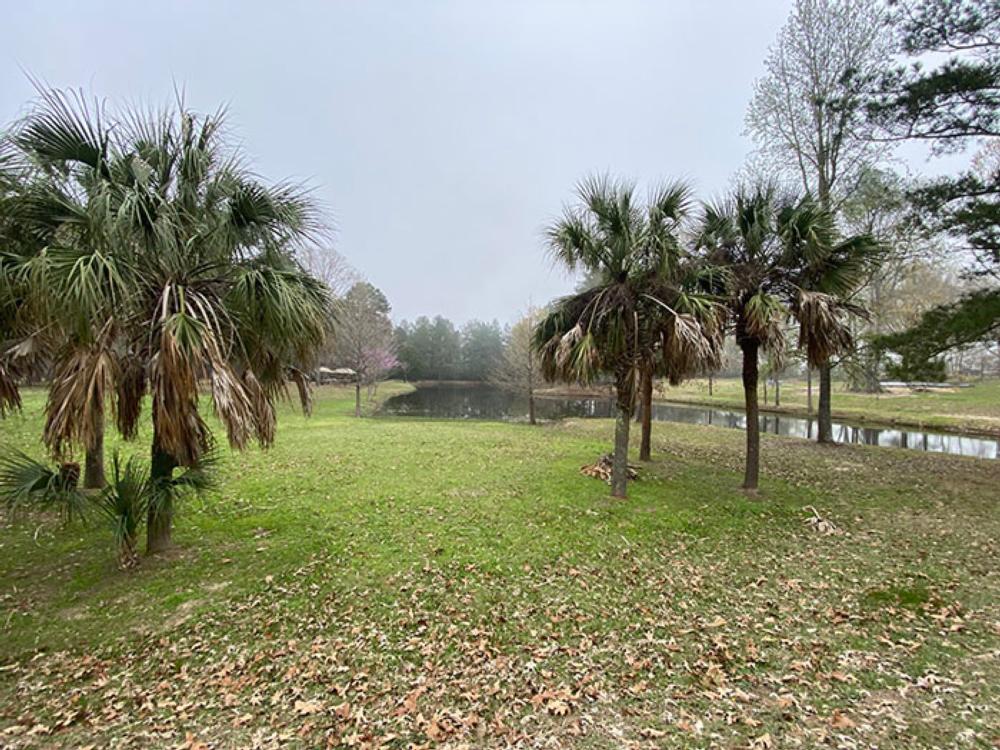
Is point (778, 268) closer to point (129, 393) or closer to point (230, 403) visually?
point (230, 403)

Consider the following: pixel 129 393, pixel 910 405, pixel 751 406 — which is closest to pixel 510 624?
pixel 129 393

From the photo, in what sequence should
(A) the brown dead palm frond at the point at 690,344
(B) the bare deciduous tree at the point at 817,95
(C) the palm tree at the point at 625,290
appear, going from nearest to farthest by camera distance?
(A) the brown dead palm frond at the point at 690,344
(C) the palm tree at the point at 625,290
(B) the bare deciduous tree at the point at 817,95

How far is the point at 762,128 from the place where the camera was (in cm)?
1373

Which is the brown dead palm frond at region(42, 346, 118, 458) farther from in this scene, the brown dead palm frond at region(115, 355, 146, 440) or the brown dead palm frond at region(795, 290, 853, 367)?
the brown dead palm frond at region(795, 290, 853, 367)

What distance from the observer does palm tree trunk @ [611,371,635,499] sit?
689 cm

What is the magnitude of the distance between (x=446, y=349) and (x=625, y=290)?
5076cm

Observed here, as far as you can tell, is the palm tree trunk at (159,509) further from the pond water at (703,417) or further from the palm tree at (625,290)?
the pond water at (703,417)

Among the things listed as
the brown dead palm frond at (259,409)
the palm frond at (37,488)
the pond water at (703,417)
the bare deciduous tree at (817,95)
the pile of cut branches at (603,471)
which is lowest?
the pond water at (703,417)

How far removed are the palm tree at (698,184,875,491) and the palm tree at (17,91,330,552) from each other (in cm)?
640

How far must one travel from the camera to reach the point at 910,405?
2430 centimetres

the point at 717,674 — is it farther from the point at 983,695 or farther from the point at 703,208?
the point at 703,208

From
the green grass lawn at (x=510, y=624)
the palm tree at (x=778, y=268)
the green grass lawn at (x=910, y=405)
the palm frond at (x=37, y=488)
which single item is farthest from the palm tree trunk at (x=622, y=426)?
the green grass lawn at (x=910, y=405)

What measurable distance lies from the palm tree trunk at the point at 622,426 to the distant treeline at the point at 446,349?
46548mm

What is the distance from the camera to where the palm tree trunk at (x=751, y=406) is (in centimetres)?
733
